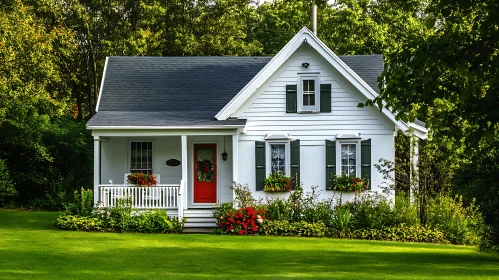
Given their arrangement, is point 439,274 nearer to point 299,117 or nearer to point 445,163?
point 445,163

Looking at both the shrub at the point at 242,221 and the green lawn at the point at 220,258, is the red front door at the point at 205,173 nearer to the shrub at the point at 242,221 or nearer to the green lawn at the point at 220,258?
the shrub at the point at 242,221

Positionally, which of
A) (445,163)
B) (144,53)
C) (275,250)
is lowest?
(275,250)

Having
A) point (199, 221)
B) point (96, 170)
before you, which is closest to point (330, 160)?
point (199, 221)

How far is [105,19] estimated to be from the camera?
37156 millimetres

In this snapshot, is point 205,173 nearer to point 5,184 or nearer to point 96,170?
point 96,170

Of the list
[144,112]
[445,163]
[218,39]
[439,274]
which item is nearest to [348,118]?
[445,163]

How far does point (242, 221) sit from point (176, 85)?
20.1 feet

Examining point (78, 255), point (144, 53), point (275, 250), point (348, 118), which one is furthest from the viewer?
point (144, 53)

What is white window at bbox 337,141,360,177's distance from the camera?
22016 millimetres

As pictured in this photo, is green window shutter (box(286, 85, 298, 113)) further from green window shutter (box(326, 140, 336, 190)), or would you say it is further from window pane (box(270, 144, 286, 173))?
green window shutter (box(326, 140, 336, 190))

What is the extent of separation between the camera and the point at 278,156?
22.2m

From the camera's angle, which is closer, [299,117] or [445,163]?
[445,163]

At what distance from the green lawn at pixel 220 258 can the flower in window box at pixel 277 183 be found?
8.80 ft

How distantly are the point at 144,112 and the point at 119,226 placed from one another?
4.32 meters
